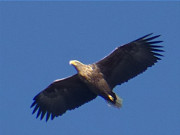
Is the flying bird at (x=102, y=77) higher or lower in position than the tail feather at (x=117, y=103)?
higher

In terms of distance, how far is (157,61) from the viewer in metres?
20.6

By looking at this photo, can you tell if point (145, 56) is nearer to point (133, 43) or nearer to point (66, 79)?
point (133, 43)

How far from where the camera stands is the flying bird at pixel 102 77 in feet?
66.9

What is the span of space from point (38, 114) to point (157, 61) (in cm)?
394

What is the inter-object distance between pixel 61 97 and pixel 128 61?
232 centimetres

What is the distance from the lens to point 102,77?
20.5 meters

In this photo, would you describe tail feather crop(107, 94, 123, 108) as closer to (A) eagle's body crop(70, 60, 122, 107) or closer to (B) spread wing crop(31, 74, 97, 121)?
(A) eagle's body crop(70, 60, 122, 107)

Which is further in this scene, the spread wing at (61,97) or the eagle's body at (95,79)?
the spread wing at (61,97)

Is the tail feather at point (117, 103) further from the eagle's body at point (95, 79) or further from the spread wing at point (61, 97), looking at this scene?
the spread wing at point (61, 97)

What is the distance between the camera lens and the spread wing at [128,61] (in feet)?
67.4

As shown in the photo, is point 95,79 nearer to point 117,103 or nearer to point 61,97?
point 117,103

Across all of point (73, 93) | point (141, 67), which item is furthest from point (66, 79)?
point (141, 67)

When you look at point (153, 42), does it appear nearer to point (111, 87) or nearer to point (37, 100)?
point (111, 87)

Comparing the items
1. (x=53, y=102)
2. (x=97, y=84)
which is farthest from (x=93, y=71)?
(x=53, y=102)
